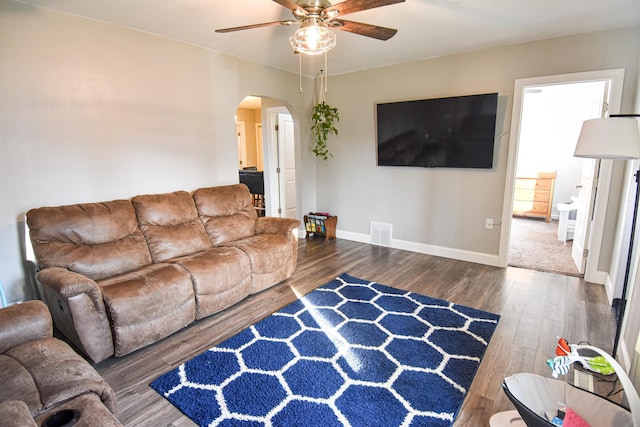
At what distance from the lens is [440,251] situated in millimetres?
4363

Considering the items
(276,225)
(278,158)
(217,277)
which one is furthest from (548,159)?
(217,277)

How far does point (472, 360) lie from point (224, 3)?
124 inches

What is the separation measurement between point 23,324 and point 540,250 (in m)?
5.40

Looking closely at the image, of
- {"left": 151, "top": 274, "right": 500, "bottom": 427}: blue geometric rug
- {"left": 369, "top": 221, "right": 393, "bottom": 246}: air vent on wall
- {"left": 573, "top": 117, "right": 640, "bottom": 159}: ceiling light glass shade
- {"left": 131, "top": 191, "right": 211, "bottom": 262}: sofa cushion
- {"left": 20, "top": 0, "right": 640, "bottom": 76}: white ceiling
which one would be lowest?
{"left": 151, "top": 274, "right": 500, "bottom": 427}: blue geometric rug

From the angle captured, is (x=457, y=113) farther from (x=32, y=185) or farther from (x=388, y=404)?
(x=32, y=185)

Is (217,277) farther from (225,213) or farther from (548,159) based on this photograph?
(548,159)

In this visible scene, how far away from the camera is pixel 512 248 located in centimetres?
468

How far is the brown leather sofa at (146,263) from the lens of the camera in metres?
2.18

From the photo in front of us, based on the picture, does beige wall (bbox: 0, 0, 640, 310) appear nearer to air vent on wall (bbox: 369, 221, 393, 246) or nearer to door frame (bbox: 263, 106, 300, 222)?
air vent on wall (bbox: 369, 221, 393, 246)

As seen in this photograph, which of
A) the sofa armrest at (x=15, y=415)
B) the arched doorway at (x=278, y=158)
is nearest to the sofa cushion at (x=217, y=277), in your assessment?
the sofa armrest at (x=15, y=415)

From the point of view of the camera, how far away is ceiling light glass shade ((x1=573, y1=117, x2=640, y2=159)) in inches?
76.6

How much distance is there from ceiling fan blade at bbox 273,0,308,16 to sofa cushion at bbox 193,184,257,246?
2.06 meters

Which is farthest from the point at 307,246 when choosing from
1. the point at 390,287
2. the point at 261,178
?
the point at 261,178

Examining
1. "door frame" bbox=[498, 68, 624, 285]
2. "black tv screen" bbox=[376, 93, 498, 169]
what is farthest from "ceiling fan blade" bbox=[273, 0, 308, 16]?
"door frame" bbox=[498, 68, 624, 285]
